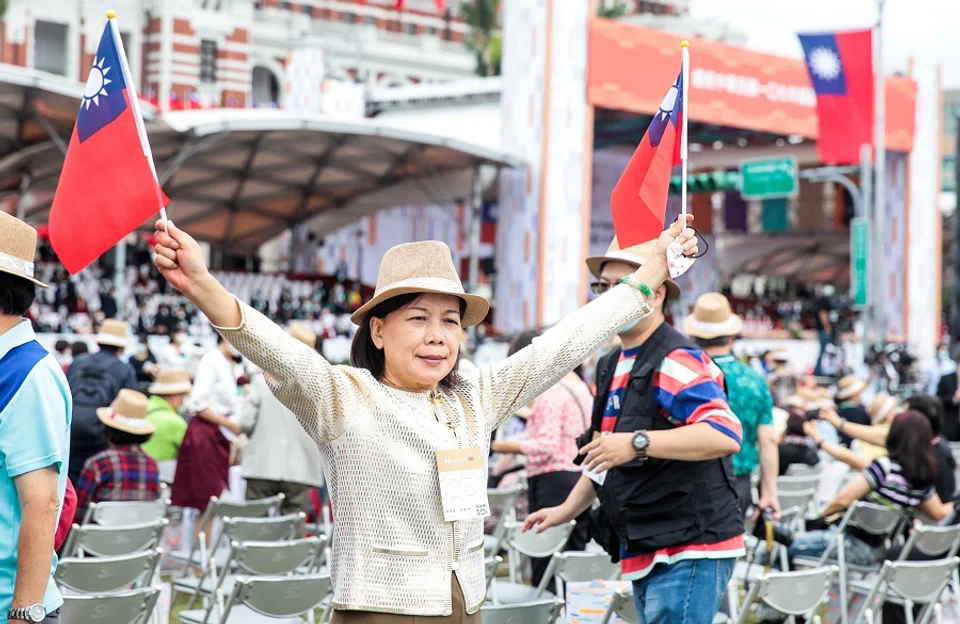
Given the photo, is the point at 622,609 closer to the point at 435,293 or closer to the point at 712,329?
the point at 712,329

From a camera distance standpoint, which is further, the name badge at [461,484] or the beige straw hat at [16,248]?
the beige straw hat at [16,248]

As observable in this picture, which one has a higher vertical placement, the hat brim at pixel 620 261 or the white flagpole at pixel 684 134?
the white flagpole at pixel 684 134

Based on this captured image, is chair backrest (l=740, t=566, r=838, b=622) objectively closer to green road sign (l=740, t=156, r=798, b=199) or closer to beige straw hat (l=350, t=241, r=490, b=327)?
beige straw hat (l=350, t=241, r=490, b=327)

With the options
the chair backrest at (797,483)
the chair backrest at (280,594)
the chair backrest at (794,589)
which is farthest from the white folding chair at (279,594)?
the chair backrest at (797,483)

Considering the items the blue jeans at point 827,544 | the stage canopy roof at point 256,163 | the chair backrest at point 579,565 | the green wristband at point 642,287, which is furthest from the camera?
the stage canopy roof at point 256,163

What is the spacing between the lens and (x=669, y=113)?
3.46 m

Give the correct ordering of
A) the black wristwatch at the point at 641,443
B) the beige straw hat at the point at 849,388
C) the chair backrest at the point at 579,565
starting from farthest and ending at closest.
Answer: the beige straw hat at the point at 849,388
the chair backrest at the point at 579,565
the black wristwatch at the point at 641,443

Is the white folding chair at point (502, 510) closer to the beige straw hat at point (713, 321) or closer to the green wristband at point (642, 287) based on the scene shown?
the beige straw hat at point (713, 321)

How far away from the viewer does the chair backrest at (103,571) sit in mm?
4910

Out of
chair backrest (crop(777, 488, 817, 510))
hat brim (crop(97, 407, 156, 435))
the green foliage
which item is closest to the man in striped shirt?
hat brim (crop(97, 407, 156, 435))

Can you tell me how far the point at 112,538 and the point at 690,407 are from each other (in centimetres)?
328

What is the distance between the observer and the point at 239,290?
2936 cm

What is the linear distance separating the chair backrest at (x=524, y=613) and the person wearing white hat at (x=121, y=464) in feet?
10.2

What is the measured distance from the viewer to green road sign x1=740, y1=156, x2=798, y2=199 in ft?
85.9
